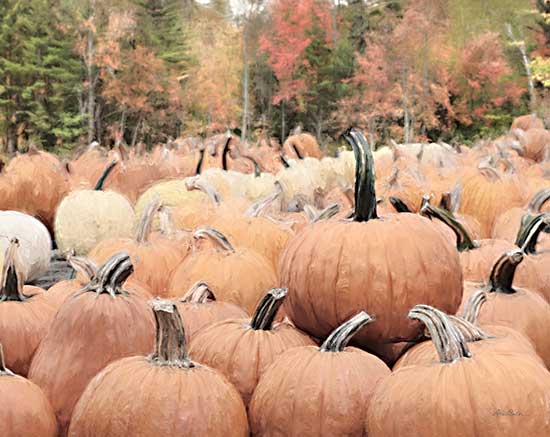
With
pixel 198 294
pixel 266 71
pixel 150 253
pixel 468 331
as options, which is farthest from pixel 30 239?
pixel 266 71

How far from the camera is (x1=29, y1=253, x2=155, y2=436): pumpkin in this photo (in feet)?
8.48

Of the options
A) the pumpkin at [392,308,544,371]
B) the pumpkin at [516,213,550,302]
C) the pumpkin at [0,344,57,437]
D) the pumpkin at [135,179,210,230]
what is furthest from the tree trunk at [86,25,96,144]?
the pumpkin at [392,308,544,371]

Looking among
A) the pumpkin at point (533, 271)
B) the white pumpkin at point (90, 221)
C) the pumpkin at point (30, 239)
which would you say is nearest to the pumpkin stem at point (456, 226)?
the pumpkin at point (533, 271)

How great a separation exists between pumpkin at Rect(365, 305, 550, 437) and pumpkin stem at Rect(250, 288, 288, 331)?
533mm

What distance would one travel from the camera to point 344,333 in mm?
2322

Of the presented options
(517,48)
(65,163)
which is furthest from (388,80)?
(65,163)

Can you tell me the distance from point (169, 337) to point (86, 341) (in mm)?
535

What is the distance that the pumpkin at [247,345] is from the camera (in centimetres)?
254

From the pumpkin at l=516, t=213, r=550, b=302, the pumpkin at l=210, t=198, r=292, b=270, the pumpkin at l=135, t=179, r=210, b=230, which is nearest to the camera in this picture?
the pumpkin at l=516, t=213, r=550, b=302

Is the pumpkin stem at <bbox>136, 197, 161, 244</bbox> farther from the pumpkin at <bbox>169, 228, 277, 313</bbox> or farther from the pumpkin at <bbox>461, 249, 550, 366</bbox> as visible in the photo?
the pumpkin at <bbox>461, 249, 550, 366</bbox>

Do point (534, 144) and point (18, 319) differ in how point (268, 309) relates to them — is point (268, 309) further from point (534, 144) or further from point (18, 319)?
point (534, 144)

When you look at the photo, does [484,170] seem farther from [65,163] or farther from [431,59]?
[431,59]

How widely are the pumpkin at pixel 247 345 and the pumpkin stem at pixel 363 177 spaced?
1.39ft

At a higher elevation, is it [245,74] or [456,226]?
[245,74]
